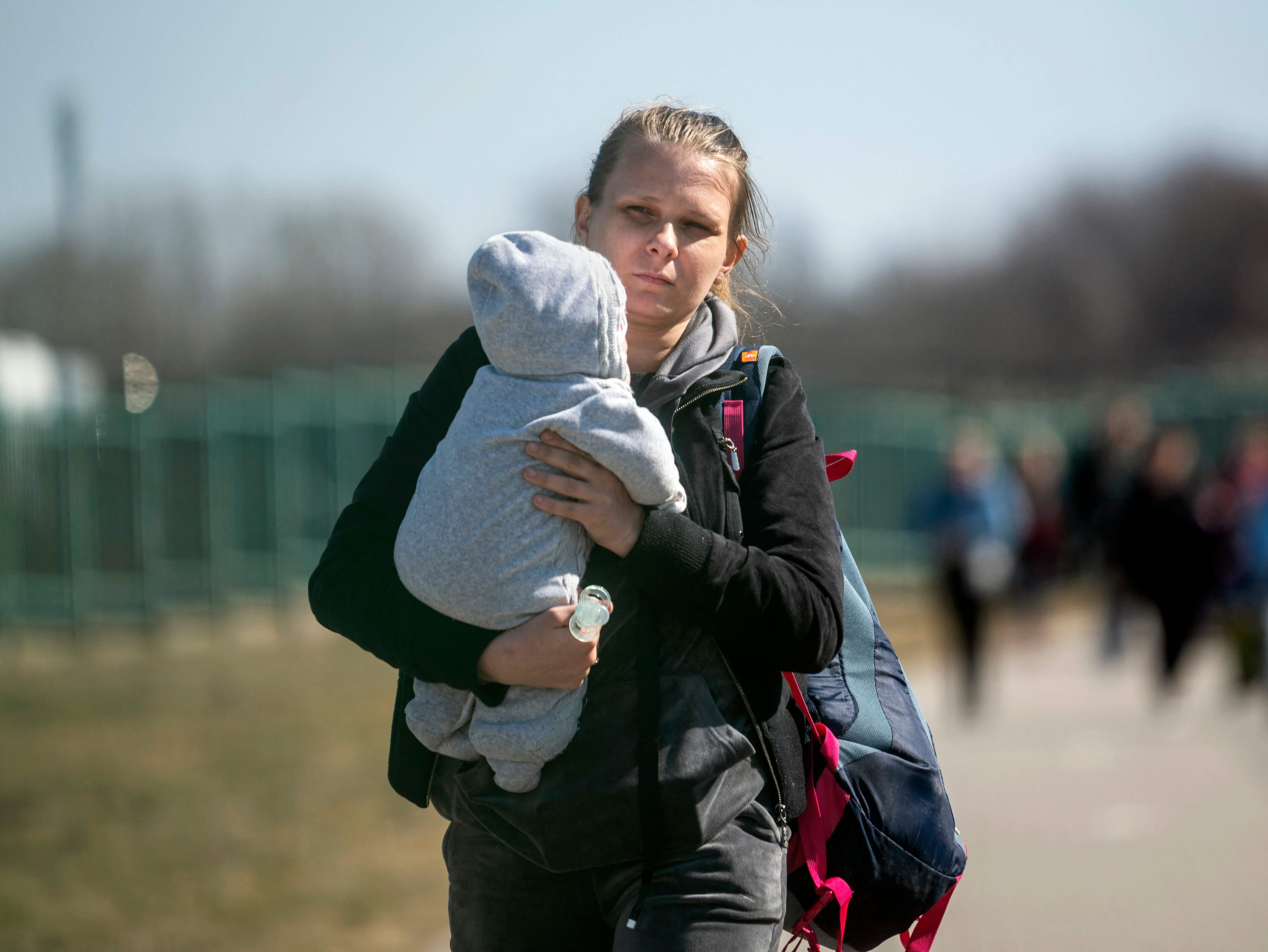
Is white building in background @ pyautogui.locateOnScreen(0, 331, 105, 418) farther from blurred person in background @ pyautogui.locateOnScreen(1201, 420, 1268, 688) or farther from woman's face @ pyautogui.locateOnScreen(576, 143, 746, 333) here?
woman's face @ pyautogui.locateOnScreen(576, 143, 746, 333)

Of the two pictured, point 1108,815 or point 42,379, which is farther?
point 42,379

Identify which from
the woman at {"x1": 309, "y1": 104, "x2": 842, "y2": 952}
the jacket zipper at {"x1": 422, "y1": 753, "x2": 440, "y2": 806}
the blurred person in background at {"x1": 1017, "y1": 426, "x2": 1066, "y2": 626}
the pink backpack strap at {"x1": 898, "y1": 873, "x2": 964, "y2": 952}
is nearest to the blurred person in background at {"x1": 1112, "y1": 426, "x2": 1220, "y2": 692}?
the blurred person in background at {"x1": 1017, "y1": 426, "x2": 1066, "y2": 626}

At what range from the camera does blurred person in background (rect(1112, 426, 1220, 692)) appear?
28.5ft

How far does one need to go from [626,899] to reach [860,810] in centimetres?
44

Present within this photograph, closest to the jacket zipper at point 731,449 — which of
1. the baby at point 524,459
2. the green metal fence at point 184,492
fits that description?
the baby at point 524,459

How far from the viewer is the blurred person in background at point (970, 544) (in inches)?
341

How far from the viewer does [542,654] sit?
177cm

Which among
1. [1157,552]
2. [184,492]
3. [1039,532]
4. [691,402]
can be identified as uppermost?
[691,402]

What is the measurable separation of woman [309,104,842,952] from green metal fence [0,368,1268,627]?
10.4m

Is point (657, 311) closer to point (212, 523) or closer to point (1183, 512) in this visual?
point (1183, 512)

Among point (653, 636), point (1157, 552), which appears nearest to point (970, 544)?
point (1157, 552)

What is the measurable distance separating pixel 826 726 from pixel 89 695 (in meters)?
9.35

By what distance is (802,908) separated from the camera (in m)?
2.16

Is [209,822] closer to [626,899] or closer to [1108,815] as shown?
[1108,815]
